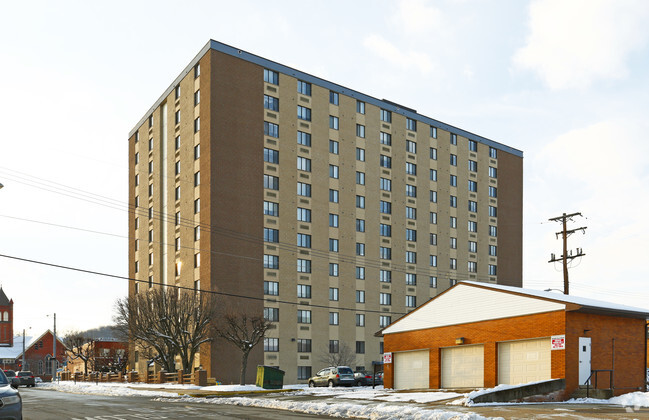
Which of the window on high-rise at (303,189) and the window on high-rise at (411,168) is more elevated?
the window on high-rise at (411,168)

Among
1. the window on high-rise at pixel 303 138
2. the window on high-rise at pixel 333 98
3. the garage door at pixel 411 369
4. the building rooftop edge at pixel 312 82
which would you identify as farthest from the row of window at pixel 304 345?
the building rooftop edge at pixel 312 82

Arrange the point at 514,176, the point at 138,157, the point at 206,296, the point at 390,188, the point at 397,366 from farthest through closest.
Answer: the point at 514,176 < the point at 138,157 < the point at 390,188 < the point at 206,296 < the point at 397,366

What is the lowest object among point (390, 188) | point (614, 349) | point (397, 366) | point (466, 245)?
point (397, 366)

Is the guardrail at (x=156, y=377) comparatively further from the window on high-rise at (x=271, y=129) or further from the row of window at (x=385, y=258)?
the window on high-rise at (x=271, y=129)

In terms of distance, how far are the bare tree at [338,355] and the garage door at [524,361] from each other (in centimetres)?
3233

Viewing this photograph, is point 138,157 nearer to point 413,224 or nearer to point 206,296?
point 206,296

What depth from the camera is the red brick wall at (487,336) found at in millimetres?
31375

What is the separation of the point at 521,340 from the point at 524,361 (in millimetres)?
1078

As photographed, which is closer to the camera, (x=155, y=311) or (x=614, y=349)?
(x=614, y=349)

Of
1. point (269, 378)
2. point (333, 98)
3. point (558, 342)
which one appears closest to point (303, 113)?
point (333, 98)

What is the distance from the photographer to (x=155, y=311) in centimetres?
5741

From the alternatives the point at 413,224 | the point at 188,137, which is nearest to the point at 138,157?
the point at 188,137

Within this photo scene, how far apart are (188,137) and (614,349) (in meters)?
46.4

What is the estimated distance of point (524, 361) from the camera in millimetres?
33156
